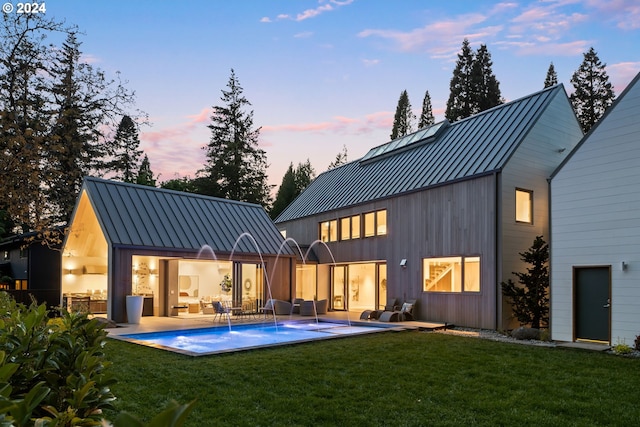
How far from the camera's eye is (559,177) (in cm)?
1231

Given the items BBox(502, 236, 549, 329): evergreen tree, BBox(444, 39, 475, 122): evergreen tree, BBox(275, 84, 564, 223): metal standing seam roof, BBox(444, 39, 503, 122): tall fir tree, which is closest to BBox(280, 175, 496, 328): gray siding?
BBox(275, 84, 564, 223): metal standing seam roof

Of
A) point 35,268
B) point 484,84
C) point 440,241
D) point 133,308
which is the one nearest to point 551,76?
point 484,84

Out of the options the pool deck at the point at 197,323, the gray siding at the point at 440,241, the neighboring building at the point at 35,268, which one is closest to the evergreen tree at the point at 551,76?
the gray siding at the point at 440,241

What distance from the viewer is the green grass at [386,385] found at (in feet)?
18.7

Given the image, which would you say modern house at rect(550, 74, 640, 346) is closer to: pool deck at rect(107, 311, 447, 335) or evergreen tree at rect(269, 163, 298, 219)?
pool deck at rect(107, 311, 447, 335)

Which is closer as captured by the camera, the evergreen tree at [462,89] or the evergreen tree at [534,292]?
the evergreen tree at [534,292]

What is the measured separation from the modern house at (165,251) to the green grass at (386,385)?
6.13 meters

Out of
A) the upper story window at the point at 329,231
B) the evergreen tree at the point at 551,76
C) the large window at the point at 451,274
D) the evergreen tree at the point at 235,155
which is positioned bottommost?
the large window at the point at 451,274

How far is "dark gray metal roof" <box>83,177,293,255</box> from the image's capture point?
16.2 metres

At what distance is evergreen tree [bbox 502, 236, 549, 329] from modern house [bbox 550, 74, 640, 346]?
134 cm

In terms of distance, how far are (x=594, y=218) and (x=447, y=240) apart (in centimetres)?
497

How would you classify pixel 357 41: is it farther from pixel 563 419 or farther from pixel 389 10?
pixel 563 419

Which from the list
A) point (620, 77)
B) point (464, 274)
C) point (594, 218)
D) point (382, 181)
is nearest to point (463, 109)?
point (620, 77)

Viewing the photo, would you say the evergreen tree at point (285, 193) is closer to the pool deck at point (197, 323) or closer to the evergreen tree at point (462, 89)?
the evergreen tree at point (462, 89)
